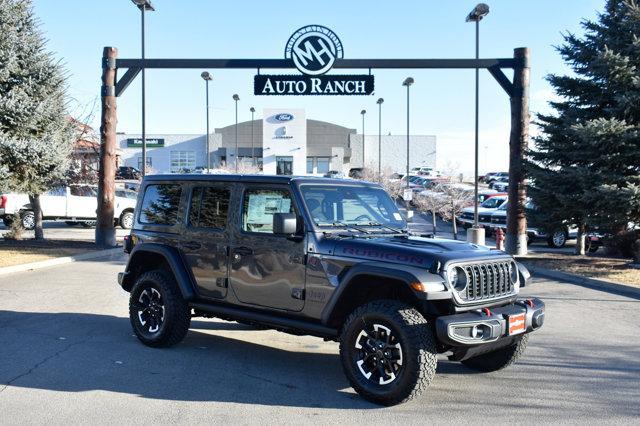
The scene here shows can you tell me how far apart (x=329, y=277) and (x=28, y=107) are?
12.1 m

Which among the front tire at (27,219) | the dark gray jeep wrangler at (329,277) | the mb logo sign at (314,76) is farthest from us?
the front tire at (27,219)

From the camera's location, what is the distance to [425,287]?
16.6ft

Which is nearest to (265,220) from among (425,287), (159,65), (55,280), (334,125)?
(425,287)

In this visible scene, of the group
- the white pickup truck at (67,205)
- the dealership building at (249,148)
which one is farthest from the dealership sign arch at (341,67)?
the dealership building at (249,148)

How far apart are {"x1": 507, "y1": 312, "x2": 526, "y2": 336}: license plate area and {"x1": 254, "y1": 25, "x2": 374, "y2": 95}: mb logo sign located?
1258 cm

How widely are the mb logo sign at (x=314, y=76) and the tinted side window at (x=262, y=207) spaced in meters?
11.3

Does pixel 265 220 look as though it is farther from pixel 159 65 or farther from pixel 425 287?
pixel 159 65

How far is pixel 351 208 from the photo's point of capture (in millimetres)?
6410

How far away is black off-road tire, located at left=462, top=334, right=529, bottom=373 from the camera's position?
616 cm

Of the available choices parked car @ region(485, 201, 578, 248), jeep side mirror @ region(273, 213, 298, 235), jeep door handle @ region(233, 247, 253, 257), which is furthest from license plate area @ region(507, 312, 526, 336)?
parked car @ region(485, 201, 578, 248)

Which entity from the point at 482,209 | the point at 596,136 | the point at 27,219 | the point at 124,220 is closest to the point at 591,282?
the point at 596,136

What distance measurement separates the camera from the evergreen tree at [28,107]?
14781 millimetres

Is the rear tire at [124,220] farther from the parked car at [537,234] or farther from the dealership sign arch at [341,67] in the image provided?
the parked car at [537,234]

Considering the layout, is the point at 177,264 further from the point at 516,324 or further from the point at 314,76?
the point at 314,76
